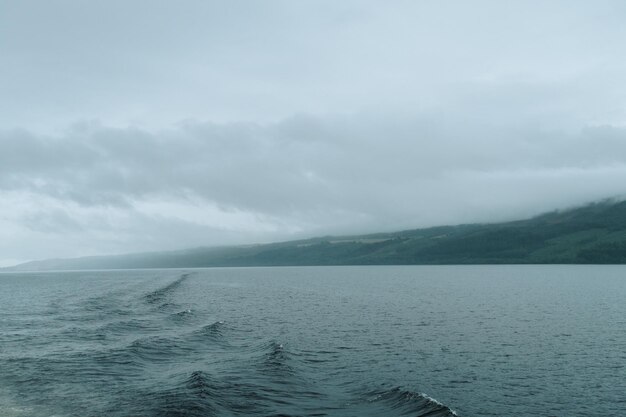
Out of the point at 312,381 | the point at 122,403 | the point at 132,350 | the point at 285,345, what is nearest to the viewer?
Result: the point at 122,403

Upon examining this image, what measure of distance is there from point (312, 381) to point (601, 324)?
50.7 m

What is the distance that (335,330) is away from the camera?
6762 cm

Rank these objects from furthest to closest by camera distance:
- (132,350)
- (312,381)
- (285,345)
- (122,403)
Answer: (285,345) < (132,350) < (312,381) < (122,403)

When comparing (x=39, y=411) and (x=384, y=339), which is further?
(x=384, y=339)

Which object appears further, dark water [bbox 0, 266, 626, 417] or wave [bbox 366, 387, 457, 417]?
dark water [bbox 0, 266, 626, 417]

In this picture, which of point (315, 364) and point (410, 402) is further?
point (315, 364)

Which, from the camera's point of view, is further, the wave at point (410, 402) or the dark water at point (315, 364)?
the dark water at point (315, 364)

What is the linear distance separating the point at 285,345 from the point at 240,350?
550 cm

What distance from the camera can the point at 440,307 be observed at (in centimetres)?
9538

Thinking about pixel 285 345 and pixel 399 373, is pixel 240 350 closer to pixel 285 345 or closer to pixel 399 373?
pixel 285 345

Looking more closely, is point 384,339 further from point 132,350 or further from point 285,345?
point 132,350

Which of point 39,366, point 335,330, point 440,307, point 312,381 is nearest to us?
point 312,381

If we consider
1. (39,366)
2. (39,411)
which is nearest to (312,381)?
(39,411)

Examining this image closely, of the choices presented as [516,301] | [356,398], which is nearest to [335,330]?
[356,398]
